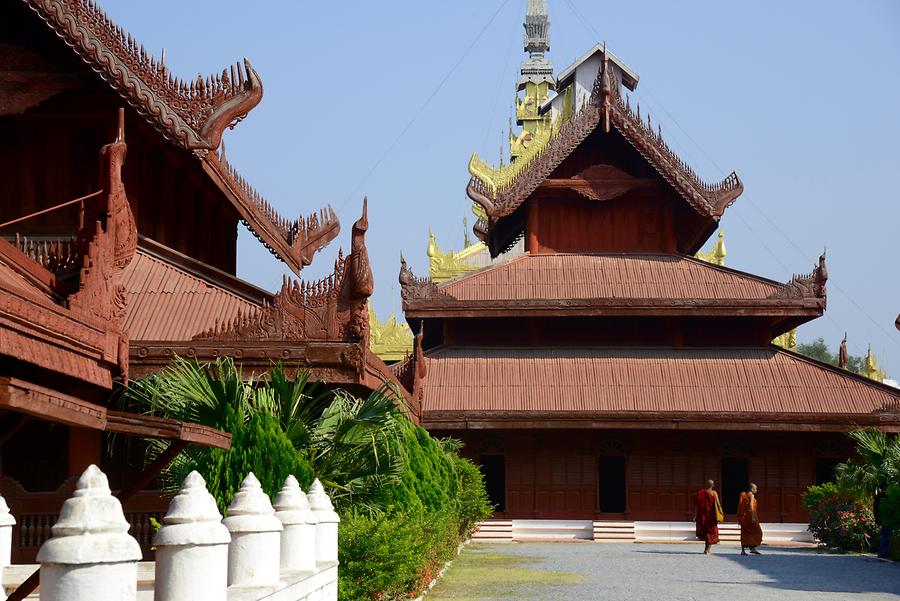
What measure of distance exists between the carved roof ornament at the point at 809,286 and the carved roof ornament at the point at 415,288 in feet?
24.8

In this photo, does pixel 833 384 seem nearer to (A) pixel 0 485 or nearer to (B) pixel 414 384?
(B) pixel 414 384

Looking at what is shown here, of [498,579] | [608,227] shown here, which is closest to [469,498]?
[498,579]

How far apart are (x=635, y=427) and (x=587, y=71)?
2523 cm

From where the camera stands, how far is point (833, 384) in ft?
96.9

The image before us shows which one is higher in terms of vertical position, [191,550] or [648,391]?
[648,391]

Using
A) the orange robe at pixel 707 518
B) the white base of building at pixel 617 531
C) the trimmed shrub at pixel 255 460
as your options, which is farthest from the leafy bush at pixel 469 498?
the trimmed shrub at pixel 255 460

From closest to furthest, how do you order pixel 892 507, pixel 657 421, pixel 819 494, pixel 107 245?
pixel 107 245 → pixel 892 507 → pixel 819 494 → pixel 657 421

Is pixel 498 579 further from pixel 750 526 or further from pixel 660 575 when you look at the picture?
pixel 750 526

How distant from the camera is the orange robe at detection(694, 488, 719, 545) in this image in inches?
936

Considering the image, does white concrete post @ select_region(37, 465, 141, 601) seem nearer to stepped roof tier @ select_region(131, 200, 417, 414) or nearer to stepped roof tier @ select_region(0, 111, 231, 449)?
stepped roof tier @ select_region(0, 111, 231, 449)

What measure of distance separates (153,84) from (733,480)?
18766 millimetres

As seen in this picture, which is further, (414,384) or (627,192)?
(627,192)

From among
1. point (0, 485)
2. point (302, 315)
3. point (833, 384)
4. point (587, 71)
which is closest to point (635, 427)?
point (833, 384)

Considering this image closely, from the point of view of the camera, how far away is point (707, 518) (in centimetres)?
2397
